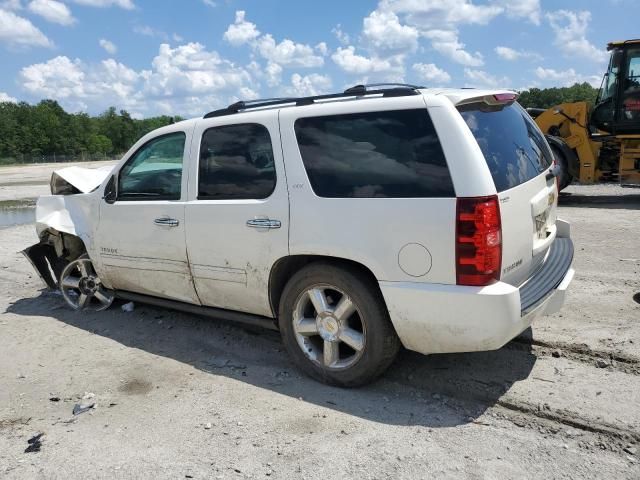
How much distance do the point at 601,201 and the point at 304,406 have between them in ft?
36.0

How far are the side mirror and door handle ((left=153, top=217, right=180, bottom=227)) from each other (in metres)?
0.74

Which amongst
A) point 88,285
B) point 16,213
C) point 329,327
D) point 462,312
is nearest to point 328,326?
point 329,327

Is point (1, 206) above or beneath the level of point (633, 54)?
beneath

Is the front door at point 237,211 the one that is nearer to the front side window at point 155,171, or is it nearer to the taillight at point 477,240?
the front side window at point 155,171

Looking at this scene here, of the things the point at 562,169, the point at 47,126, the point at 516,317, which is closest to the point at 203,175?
the point at 516,317

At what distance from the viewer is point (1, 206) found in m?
16.5

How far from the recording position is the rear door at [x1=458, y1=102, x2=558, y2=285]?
335cm

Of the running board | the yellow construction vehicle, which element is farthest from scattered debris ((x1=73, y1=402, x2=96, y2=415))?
the yellow construction vehicle

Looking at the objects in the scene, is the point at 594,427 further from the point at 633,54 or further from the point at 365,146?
the point at 633,54

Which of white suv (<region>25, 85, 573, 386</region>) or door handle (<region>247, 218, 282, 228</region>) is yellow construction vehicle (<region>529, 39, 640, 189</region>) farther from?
door handle (<region>247, 218, 282, 228</region>)

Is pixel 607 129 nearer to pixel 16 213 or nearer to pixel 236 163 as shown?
pixel 236 163

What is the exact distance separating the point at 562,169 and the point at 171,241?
33.9 ft

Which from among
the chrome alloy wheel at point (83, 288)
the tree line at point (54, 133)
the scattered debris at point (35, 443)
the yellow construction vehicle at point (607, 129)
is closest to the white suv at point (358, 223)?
the chrome alloy wheel at point (83, 288)

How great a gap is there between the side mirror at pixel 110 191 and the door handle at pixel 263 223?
1.83m
